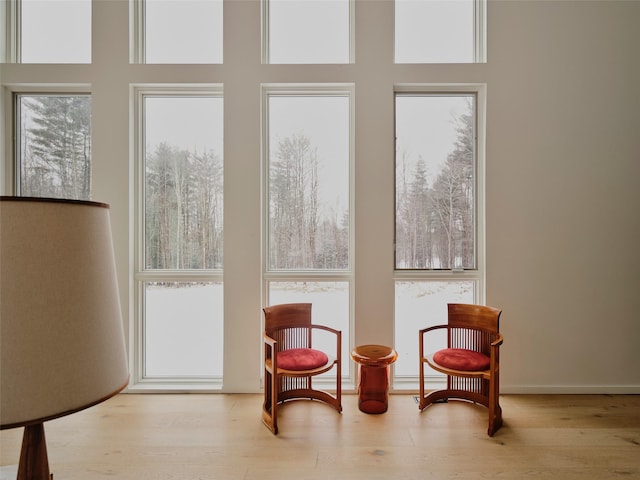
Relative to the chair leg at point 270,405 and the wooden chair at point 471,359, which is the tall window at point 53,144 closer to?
the chair leg at point 270,405

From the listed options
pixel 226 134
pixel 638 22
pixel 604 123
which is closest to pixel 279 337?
pixel 226 134

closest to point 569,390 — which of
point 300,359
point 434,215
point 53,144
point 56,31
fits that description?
point 434,215

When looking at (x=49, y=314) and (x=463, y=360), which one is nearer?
(x=49, y=314)

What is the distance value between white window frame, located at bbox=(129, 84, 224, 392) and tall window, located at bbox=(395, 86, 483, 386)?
1745 millimetres

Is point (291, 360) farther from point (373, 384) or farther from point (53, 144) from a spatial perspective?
point (53, 144)

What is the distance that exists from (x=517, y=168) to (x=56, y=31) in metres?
4.44

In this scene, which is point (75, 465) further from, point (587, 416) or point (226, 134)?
point (587, 416)

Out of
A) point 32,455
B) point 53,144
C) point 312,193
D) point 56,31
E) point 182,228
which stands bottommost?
point 32,455

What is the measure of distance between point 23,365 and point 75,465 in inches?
77.2

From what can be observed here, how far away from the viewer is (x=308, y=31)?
3045mm

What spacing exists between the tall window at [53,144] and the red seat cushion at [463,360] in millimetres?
3452

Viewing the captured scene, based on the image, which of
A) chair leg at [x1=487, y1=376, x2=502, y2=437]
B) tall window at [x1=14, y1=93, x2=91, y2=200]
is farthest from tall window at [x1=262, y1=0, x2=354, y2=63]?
chair leg at [x1=487, y1=376, x2=502, y2=437]

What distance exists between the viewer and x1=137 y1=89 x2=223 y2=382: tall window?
10.1 feet

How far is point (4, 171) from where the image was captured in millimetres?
3047
